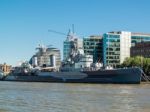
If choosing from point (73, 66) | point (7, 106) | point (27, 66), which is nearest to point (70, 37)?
point (27, 66)

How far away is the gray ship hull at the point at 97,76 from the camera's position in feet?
421

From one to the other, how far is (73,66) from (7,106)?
10326 centimetres

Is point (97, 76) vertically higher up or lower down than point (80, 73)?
lower down

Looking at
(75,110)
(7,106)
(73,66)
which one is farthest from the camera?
(73,66)

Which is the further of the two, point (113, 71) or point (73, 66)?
point (73, 66)

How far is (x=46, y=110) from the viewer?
141ft

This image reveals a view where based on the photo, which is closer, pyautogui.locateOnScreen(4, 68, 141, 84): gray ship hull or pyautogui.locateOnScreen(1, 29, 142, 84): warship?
pyautogui.locateOnScreen(4, 68, 141, 84): gray ship hull

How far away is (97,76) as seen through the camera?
445 ft

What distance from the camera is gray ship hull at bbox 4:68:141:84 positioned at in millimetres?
128375

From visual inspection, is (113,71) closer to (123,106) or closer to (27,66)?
(27,66)

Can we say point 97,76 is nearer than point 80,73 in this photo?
Yes

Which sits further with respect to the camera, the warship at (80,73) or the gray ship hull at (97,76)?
the warship at (80,73)

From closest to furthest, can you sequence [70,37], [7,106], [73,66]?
[7,106] < [73,66] < [70,37]

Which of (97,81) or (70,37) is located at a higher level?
(70,37)
